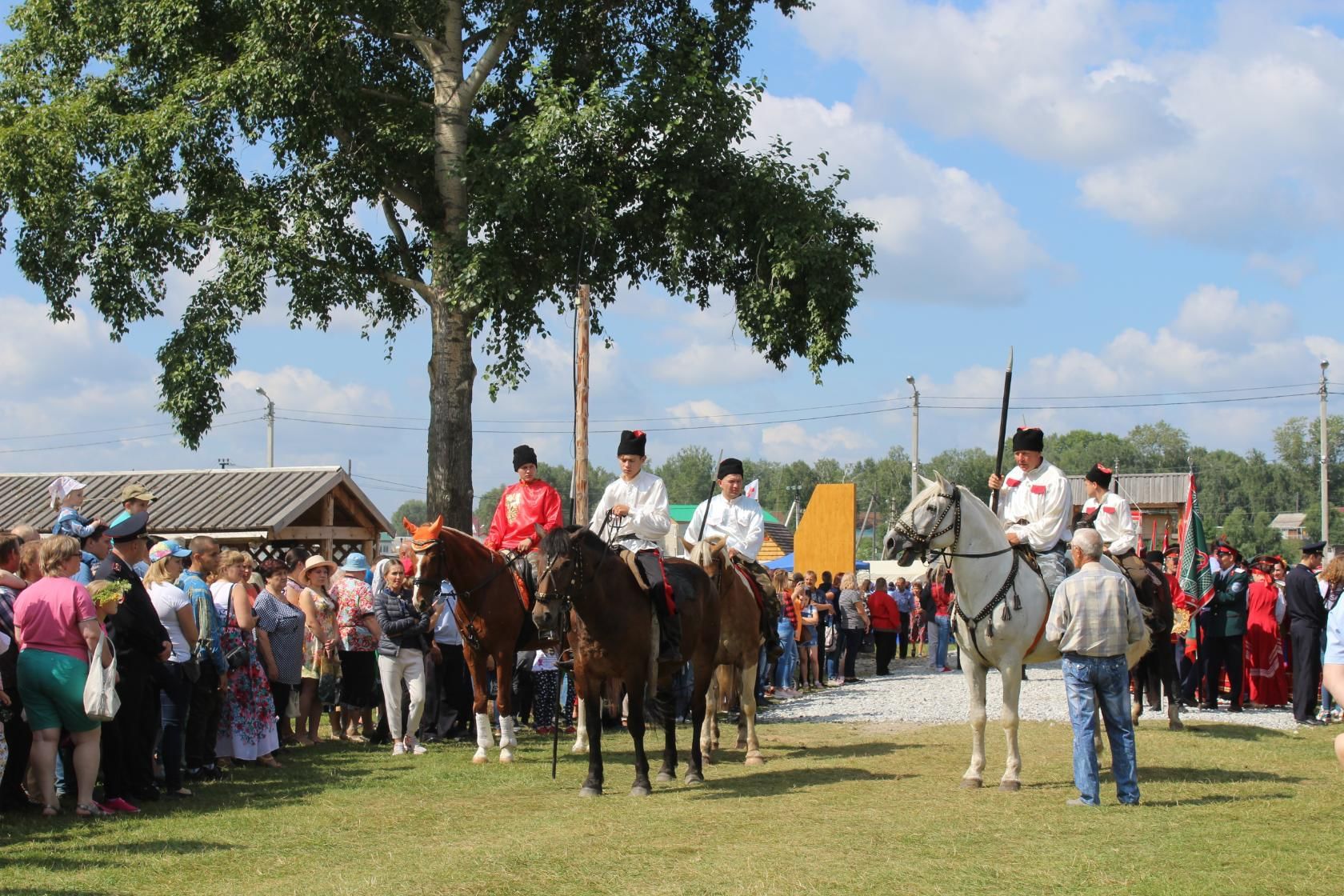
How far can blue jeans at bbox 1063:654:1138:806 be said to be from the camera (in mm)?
9500

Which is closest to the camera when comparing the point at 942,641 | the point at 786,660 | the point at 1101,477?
the point at 1101,477

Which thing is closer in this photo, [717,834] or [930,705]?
[717,834]

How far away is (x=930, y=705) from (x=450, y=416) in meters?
8.89

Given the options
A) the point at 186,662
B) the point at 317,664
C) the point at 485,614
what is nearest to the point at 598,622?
the point at 485,614

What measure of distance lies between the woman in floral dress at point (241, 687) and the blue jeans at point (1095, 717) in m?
7.02

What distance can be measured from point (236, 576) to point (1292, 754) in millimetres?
10251

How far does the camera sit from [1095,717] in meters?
9.47

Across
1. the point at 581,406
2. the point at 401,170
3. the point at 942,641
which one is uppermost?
the point at 401,170

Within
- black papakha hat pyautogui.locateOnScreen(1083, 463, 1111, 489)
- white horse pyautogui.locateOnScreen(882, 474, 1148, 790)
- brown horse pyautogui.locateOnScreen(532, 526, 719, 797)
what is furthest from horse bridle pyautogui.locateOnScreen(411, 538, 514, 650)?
black papakha hat pyautogui.locateOnScreen(1083, 463, 1111, 489)

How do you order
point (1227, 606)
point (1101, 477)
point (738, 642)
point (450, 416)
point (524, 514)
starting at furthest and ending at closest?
point (450, 416) → point (1227, 606) → point (1101, 477) → point (524, 514) → point (738, 642)

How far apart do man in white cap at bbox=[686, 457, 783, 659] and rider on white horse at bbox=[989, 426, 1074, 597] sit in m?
2.36

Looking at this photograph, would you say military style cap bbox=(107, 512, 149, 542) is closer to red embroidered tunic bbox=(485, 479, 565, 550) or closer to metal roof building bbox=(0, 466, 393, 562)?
red embroidered tunic bbox=(485, 479, 565, 550)

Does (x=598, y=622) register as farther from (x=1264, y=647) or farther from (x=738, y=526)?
(x=1264, y=647)

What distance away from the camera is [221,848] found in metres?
8.49
